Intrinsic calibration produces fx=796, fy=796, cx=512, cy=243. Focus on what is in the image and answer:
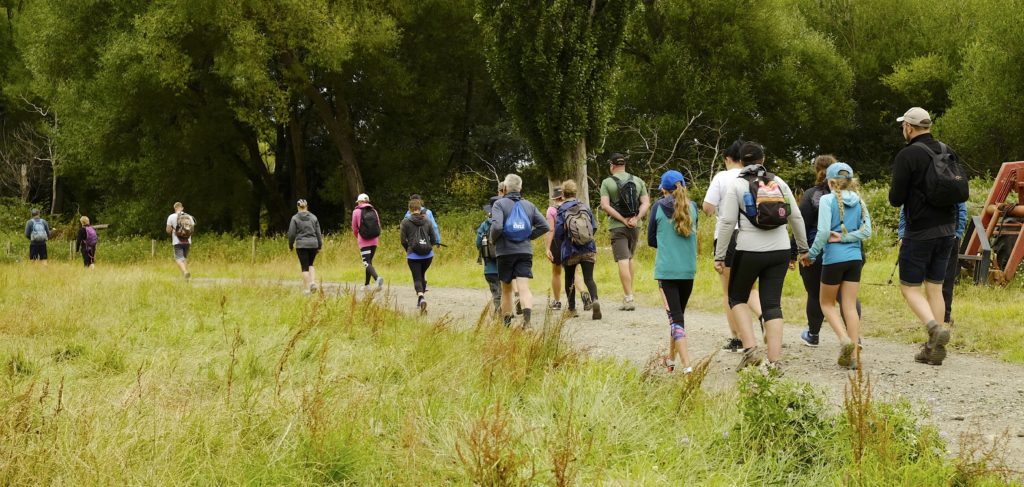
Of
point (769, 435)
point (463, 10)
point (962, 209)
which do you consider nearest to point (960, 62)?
point (463, 10)

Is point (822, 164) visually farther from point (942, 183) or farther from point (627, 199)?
point (627, 199)

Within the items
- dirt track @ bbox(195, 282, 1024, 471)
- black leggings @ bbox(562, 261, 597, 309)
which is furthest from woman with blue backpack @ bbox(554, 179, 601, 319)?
dirt track @ bbox(195, 282, 1024, 471)

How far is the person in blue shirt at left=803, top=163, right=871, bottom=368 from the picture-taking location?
682cm

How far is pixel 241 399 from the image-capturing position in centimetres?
481

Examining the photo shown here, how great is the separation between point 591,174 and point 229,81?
13254 millimetres

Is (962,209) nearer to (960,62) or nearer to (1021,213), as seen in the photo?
(1021,213)

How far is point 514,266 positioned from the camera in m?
Result: 8.99

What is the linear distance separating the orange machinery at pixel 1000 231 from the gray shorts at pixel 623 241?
4.63m

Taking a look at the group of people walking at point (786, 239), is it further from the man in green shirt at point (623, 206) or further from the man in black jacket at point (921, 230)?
the man in green shirt at point (623, 206)

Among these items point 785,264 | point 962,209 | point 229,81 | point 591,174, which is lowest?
point 785,264

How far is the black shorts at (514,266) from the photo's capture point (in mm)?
8914

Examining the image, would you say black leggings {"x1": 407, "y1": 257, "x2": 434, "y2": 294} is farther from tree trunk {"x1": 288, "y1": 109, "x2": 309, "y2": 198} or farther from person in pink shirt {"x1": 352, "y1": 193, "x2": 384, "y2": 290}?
tree trunk {"x1": 288, "y1": 109, "x2": 309, "y2": 198}

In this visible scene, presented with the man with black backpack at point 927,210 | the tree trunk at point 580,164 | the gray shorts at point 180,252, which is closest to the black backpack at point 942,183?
the man with black backpack at point 927,210

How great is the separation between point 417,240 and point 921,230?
6446 millimetres
